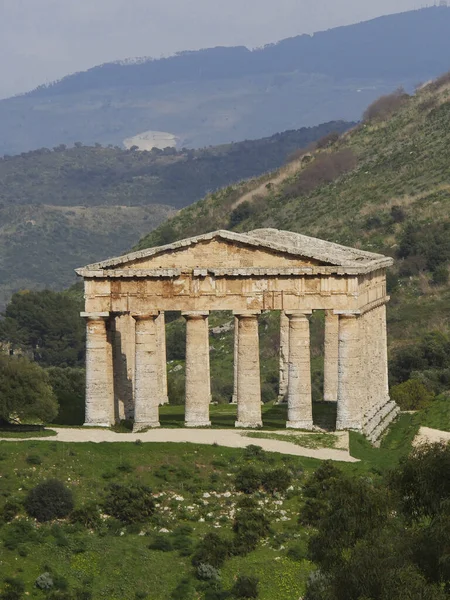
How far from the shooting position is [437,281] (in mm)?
138125

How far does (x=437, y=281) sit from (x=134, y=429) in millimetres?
64098

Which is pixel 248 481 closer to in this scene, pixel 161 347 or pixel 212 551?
pixel 212 551

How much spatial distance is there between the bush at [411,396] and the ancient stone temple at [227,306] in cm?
1501

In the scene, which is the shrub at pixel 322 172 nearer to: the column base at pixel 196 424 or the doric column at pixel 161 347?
the doric column at pixel 161 347

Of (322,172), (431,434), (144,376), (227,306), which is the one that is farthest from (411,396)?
(322,172)

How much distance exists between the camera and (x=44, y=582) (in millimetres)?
58000

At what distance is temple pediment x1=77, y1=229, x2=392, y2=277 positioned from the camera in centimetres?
7744

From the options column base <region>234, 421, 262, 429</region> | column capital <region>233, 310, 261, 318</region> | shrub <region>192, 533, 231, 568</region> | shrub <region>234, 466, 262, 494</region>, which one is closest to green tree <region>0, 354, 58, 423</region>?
column base <region>234, 421, 262, 429</region>

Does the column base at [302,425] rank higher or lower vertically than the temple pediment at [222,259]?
lower

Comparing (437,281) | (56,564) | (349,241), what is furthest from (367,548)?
(349,241)

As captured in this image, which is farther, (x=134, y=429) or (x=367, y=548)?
(x=134, y=429)

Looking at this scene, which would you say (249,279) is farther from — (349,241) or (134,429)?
(349,241)

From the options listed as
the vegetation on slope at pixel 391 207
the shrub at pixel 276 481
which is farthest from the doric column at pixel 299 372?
the vegetation on slope at pixel 391 207

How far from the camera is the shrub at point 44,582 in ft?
190
